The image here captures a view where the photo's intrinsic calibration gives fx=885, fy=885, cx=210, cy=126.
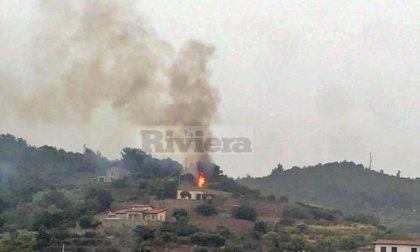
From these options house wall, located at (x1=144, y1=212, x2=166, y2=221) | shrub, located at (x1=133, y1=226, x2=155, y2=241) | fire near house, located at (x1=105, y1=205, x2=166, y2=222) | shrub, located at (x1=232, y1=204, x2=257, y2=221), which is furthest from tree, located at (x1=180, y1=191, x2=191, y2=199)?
shrub, located at (x1=133, y1=226, x2=155, y2=241)

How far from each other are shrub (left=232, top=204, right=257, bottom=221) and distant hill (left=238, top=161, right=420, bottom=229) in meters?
54.4

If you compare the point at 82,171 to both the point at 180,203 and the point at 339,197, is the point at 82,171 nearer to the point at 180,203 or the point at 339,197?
the point at 180,203

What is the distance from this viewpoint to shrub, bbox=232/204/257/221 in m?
80.1

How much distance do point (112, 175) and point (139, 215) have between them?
80.7ft

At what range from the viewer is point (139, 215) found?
76750 millimetres

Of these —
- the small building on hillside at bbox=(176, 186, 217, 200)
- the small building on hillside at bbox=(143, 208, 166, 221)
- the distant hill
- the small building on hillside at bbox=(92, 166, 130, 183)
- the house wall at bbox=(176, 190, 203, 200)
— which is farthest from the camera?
the distant hill

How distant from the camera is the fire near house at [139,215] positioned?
7631cm

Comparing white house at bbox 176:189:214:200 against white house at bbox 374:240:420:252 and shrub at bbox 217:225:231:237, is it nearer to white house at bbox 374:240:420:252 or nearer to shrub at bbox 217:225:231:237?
shrub at bbox 217:225:231:237

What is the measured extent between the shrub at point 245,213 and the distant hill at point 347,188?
5442 cm

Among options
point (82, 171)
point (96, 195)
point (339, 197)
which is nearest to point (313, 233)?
point (96, 195)

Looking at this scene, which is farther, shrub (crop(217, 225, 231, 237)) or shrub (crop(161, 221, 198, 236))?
shrub (crop(217, 225, 231, 237))

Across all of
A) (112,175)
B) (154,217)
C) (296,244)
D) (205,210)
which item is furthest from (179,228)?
(112,175)

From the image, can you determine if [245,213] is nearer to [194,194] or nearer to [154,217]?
[154,217]

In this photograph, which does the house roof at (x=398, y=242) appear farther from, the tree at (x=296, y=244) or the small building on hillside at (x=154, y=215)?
the small building on hillside at (x=154, y=215)
